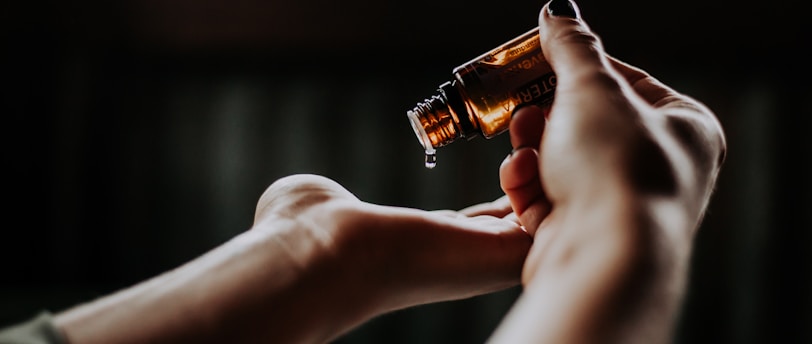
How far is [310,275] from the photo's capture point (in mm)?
606

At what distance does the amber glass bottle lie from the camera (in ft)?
2.12

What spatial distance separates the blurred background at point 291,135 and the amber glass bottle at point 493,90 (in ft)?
4.47

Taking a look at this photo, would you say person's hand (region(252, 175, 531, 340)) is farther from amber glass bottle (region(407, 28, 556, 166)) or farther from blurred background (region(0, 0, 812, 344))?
blurred background (region(0, 0, 812, 344))

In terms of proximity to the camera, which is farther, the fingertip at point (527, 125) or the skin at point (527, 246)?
the fingertip at point (527, 125)

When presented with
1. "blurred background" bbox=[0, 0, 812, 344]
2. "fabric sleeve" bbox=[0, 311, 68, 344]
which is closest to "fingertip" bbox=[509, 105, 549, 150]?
"fabric sleeve" bbox=[0, 311, 68, 344]

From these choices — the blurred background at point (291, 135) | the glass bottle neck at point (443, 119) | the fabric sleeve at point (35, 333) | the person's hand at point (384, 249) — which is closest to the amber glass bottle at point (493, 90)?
the glass bottle neck at point (443, 119)

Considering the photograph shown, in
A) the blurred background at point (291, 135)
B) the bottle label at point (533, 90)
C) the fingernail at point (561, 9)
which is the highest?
the fingernail at point (561, 9)

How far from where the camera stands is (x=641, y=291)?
0.38m

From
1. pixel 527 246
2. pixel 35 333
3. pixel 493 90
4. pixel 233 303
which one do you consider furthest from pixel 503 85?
pixel 35 333

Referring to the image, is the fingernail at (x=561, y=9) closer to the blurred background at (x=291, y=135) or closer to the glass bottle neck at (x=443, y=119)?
the glass bottle neck at (x=443, y=119)

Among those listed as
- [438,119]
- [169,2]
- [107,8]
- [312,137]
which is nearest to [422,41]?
[312,137]

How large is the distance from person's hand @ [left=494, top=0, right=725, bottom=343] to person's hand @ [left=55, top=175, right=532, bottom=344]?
74 mm

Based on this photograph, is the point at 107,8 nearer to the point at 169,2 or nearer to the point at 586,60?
the point at 169,2

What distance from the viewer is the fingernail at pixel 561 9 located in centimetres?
66
